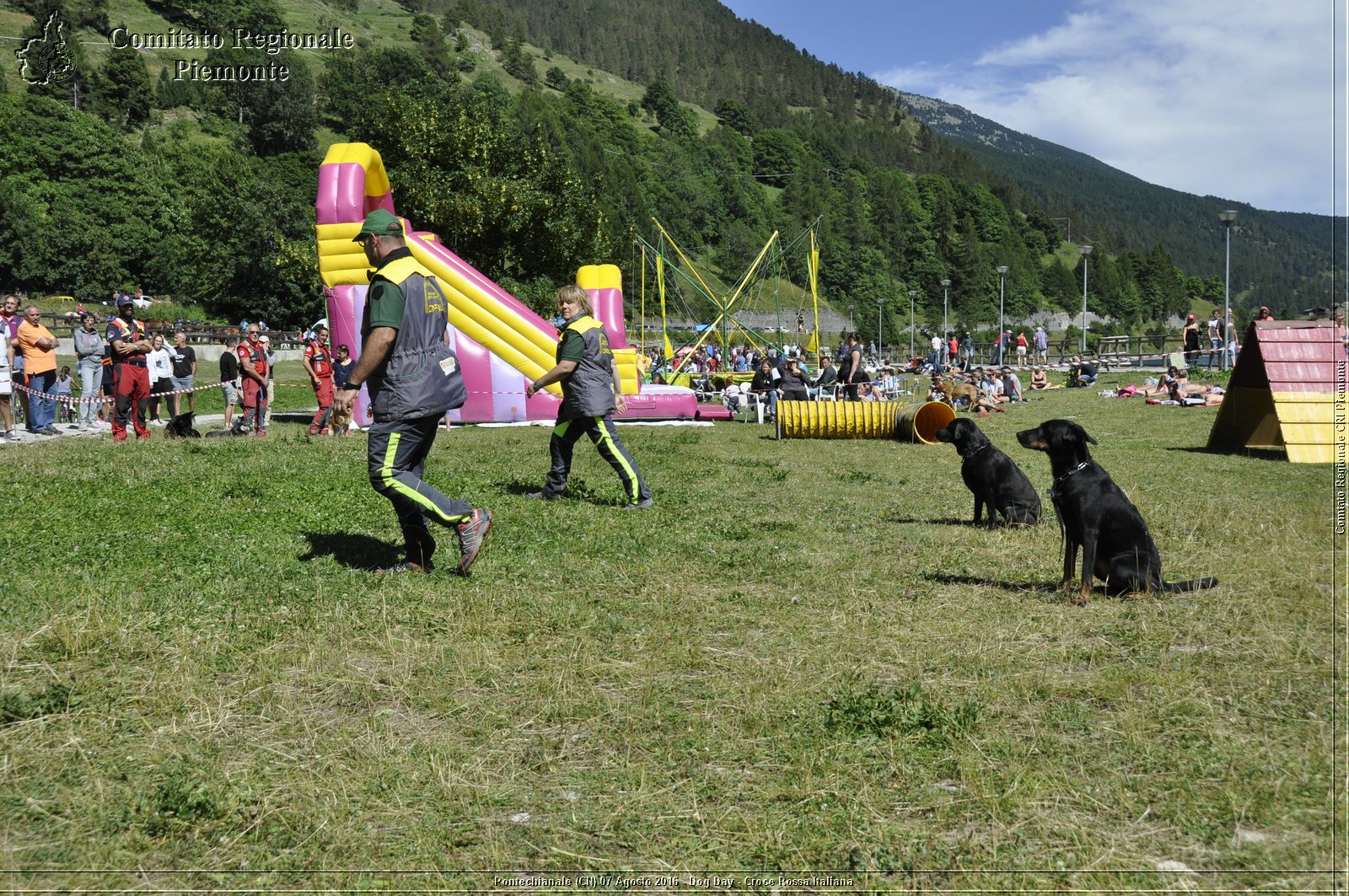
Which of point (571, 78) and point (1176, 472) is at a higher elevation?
point (571, 78)

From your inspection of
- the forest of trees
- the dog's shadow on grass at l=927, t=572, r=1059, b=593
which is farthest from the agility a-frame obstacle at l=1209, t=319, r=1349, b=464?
the forest of trees

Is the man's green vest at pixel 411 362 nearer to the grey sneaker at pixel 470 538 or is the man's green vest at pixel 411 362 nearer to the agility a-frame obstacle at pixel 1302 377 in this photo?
the grey sneaker at pixel 470 538

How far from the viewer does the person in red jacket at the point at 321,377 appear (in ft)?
54.6

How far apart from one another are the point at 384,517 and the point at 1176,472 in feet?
29.1

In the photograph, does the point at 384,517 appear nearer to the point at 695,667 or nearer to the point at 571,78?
the point at 695,667

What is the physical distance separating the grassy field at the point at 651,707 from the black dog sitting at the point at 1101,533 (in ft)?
0.53

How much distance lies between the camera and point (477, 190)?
39.0 meters

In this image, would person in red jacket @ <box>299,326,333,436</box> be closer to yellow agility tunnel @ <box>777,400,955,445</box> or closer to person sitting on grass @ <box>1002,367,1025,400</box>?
yellow agility tunnel @ <box>777,400,955,445</box>

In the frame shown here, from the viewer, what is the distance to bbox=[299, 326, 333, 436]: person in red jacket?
16.6m

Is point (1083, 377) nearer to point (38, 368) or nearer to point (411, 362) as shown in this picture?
point (38, 368)

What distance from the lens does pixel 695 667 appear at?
4.65 m

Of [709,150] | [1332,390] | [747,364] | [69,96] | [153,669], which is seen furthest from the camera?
[709,150]

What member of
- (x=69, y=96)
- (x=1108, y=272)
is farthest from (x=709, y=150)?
(x=69, y=96)

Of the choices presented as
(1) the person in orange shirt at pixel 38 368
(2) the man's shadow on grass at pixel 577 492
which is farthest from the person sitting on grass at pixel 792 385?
(1) the person in orange shirt at pixel 38 368
